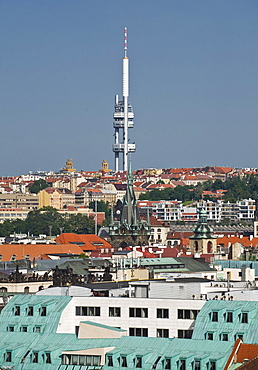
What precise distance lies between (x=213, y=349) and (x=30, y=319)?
7195 millimetres

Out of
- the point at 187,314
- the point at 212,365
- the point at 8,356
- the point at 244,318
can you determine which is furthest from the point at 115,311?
the point at 212,365

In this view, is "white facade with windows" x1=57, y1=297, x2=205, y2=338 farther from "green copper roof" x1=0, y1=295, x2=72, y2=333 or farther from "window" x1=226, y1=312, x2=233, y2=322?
"window" x1=226, y1=312, x2=233, y2=322

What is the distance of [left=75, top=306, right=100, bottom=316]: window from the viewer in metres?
44.5

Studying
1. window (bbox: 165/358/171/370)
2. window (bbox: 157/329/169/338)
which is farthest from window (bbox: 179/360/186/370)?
window (bbox: 157/329/169/338)

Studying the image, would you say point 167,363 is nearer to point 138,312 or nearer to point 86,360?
point 86,360

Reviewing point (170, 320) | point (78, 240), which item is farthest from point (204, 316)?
point (78, 240)

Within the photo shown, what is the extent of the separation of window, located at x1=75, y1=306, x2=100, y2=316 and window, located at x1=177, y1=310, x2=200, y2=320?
2780 mm

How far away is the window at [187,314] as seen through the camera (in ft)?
141

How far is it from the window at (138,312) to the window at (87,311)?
1143 millimetres

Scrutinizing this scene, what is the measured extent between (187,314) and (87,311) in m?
3.36

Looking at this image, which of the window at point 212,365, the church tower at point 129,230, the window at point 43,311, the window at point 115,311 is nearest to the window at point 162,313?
the window at point 115,311

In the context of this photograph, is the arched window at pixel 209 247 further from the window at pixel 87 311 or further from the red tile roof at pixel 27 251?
the window at pixel 87 311

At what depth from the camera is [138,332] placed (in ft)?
144

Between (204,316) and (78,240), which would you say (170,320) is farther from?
(78,240)
